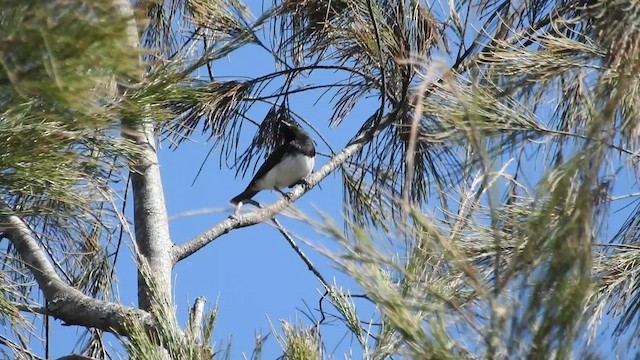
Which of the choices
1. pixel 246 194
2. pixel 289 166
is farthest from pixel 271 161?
pixel 246 194

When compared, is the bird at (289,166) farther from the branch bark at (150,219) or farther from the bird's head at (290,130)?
the branch bark at (150,219)

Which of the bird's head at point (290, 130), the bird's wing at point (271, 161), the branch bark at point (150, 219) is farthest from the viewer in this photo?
the bird's wing at point (271, 161)

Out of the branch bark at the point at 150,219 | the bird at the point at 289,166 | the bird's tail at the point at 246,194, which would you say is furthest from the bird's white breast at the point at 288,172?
the branch bark at the point at 150,219

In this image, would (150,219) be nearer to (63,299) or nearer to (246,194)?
(63,299)

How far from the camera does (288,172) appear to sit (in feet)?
12.0

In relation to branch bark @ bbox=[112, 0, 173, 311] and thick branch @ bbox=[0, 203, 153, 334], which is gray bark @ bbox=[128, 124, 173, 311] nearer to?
branch bark @ bbox=[112, 0, 173, 311]

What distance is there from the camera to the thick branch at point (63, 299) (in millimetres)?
1974

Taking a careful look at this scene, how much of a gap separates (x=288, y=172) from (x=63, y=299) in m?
1.66

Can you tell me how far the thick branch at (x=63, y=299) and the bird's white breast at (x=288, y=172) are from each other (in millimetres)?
1480

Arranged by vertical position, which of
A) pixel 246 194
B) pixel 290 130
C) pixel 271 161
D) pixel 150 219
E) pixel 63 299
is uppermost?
pixel 246 194

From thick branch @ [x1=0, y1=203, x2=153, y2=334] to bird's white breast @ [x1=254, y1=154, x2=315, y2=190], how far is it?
1.48m

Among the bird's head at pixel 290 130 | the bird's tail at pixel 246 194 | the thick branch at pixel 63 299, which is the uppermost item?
the bird's tail at pixel 246 194

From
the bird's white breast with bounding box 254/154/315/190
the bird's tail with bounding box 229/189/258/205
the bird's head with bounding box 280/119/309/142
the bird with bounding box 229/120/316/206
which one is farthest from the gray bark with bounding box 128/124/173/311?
the bird's tail with bounding box 229/189/258/205

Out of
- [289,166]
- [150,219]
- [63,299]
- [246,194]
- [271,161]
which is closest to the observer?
[63,299]
